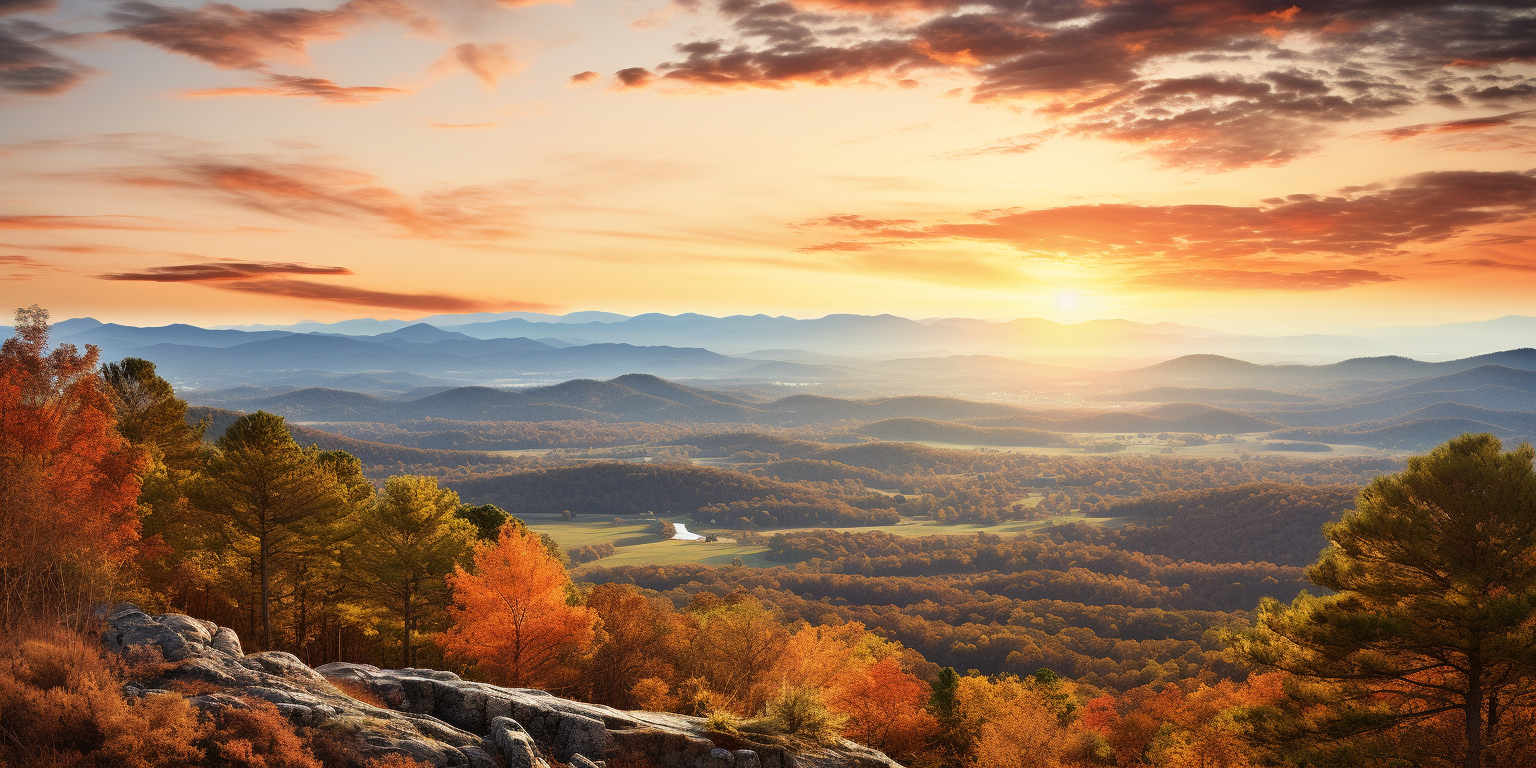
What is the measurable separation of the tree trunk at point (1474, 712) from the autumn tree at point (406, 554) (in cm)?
3699

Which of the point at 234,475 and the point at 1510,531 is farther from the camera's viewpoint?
the point at 234,475

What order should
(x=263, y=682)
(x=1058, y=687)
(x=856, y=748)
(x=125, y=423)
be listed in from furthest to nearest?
(x=1058, y=687) → (x=125, y=423) → (x=856, y=748) → (x=263, y=682)

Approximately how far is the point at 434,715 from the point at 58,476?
71.8ft

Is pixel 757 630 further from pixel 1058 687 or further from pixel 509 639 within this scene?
pixel 1058 687

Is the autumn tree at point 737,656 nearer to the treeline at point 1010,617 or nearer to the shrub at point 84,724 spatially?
the shrub at point 84,724

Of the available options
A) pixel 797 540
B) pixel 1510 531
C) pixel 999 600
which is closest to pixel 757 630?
pixel 1510 531

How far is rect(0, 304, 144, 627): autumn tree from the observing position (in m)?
24.9

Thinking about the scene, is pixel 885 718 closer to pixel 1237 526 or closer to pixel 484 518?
pixel 484 518

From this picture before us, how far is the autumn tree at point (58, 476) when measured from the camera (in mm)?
24859

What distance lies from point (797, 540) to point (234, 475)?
15878 cm

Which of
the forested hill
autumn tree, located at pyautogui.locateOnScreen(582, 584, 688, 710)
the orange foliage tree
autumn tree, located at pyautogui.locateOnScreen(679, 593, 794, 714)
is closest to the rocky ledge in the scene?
autumn tree, located at pyautogui.locateOnScreen(679, 593, 794, 714)

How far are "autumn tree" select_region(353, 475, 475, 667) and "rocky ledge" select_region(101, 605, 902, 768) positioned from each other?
1309cm

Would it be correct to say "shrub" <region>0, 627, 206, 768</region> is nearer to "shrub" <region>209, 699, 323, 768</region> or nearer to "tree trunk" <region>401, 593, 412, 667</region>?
"shrub" <region>209, 699, 323, 768</region>

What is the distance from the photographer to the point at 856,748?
2495 cm
